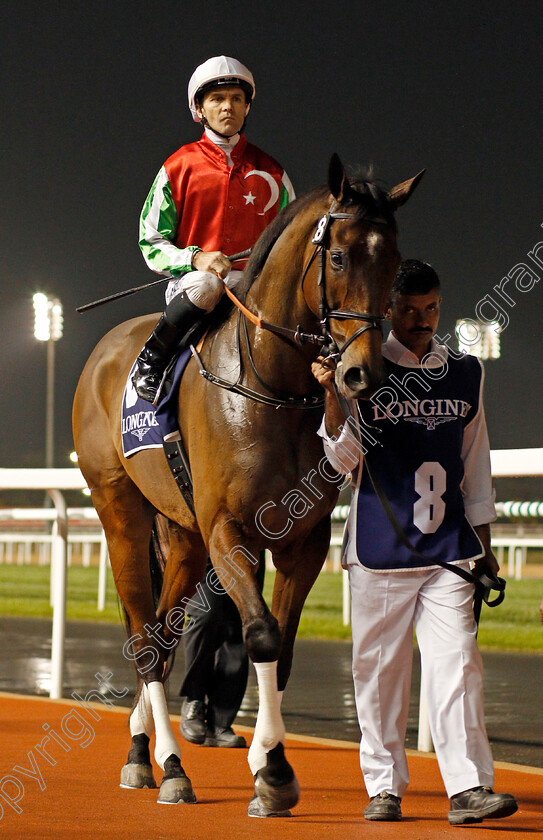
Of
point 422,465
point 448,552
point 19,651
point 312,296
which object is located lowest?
point 19,651

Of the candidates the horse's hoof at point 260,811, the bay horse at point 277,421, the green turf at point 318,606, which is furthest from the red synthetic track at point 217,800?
the green turf at point 318,606

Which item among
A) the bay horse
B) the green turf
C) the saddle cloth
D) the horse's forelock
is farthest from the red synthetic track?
the green turf

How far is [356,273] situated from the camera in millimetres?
2951

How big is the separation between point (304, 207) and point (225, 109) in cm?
84

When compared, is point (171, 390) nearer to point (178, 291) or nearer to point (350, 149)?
point (178, 291)

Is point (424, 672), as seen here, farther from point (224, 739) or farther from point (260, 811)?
point (224, 739)

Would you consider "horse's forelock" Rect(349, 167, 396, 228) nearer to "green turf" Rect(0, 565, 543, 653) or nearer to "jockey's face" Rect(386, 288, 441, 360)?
"jockey's face" Rect(386, 288, 441, 360)

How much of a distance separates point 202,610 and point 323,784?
53.6 inches

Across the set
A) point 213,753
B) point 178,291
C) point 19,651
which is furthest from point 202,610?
point 19,651

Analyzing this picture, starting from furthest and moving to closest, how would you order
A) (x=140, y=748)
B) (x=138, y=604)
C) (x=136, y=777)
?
(x=138, y=604)
(x=140, y=748)
(x=136, y=777)

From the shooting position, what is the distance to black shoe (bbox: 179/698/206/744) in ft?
15.2

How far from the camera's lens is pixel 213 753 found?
4.41 meters

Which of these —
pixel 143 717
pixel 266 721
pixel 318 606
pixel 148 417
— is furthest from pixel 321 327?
pixel 318 606

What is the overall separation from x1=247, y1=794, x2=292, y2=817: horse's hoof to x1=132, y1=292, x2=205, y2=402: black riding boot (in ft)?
4.47
